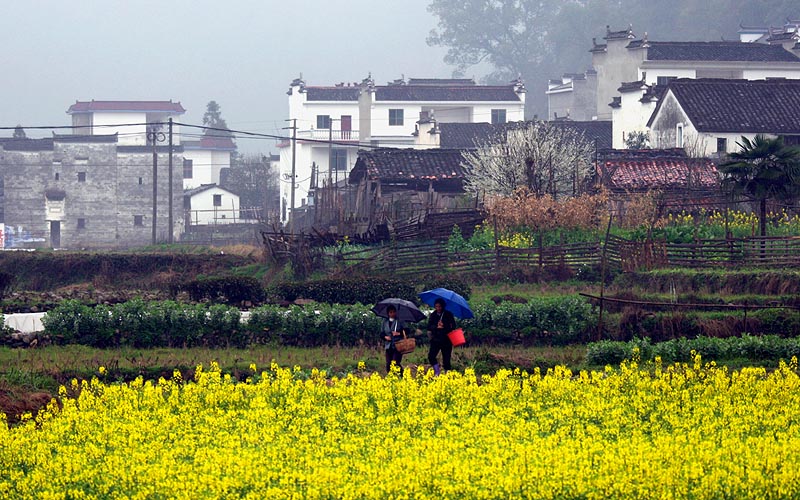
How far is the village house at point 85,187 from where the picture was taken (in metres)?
77.2

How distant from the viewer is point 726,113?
1929 inches

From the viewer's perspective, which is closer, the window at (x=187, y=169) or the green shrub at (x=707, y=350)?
the green shrub at (x=707, y=350)

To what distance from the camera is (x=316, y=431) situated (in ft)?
46.4

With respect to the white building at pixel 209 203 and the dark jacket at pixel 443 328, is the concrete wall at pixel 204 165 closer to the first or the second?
the white building at pixel 209 203

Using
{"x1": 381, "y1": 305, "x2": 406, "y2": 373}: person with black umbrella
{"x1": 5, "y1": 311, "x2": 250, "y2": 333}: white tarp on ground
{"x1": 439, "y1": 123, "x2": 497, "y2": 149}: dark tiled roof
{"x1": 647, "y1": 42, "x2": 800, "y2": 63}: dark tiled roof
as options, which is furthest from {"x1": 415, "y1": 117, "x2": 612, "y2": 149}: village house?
{"x1": 381, "y1": 305, "x2": 406, "y2": 373}: person with black umbrella

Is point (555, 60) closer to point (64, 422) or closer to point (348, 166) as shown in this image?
point (348, 166)

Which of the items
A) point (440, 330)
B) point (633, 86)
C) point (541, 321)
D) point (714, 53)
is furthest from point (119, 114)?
point (440, 330)

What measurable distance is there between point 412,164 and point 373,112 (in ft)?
104

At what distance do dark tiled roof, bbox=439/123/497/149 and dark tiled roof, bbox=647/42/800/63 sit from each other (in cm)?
1007

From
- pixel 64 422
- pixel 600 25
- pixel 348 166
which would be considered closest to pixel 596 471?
pixel 64 422

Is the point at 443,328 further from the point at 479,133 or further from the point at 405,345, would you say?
the point at 479,133

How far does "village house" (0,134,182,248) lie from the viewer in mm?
77188

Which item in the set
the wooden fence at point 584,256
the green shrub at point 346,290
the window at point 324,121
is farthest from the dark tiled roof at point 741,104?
the window at point 324,121

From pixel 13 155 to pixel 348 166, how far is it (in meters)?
22.3
